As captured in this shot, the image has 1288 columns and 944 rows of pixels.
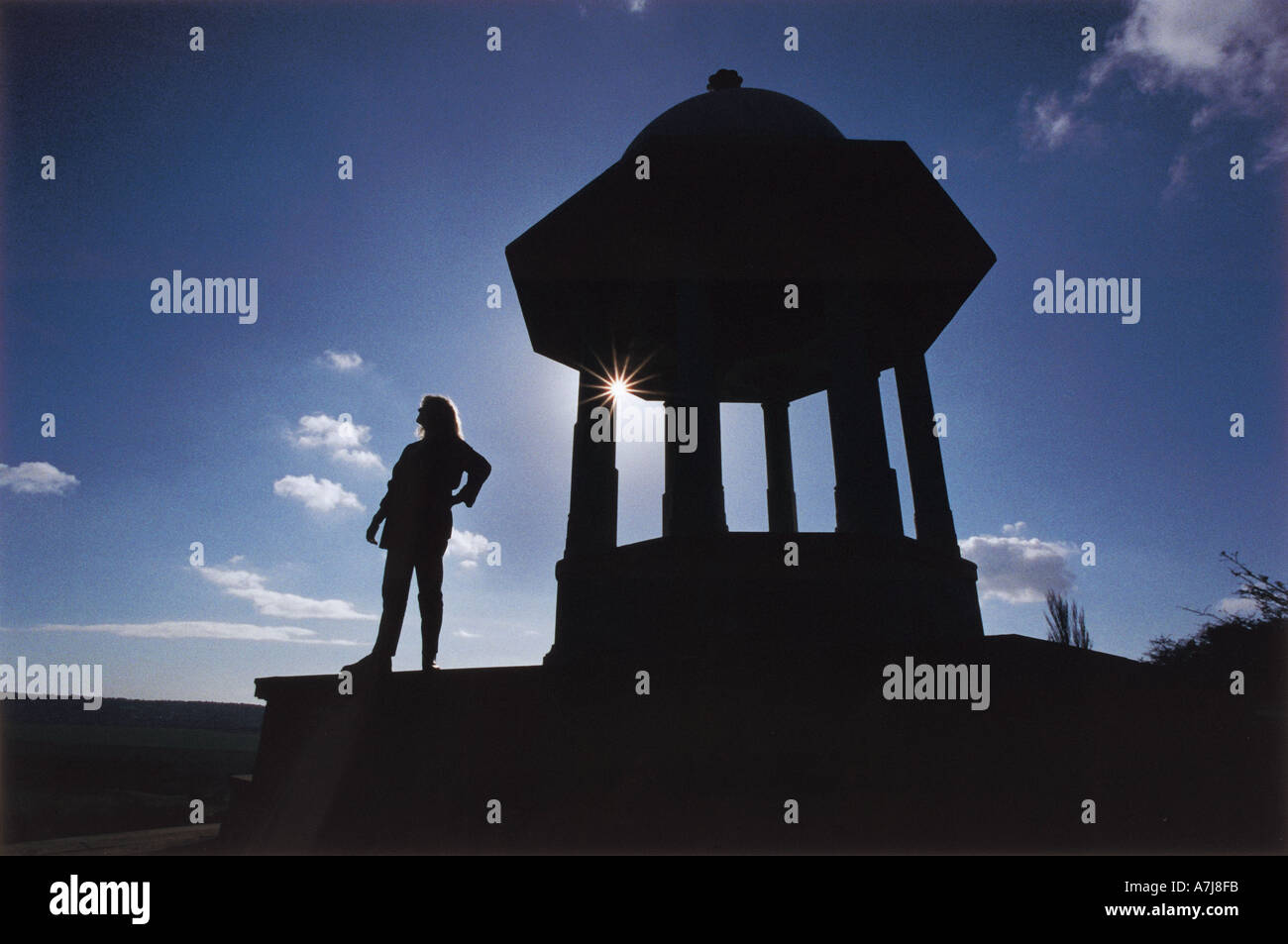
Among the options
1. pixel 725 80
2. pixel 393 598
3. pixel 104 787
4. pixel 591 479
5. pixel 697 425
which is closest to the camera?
pixel 393 598

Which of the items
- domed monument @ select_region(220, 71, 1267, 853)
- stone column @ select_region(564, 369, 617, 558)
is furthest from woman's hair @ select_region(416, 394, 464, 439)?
stone column @ select_region(564, 369, 617, 558)

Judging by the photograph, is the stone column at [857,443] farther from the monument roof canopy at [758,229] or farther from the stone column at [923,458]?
the stone column at [923,458]

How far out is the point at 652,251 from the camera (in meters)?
10.1

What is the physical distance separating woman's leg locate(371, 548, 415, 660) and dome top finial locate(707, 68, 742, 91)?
11216 mm

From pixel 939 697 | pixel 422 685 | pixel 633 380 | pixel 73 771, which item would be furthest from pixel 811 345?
pixel 73 771

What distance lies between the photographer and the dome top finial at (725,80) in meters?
12.6

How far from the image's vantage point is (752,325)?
13.0 m

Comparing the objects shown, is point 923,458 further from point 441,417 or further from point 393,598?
point 393,598

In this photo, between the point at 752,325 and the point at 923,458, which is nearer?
the point at 923,458

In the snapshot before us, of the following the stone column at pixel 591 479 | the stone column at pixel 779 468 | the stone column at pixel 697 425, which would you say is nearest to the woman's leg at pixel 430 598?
the stone column at pixel 697 425

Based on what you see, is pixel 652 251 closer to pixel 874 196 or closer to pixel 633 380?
pixel 874 196

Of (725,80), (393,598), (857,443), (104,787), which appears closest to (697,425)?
(857,443)

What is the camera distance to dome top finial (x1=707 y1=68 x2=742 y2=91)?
12.6 m

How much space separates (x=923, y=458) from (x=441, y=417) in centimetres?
→ 774
